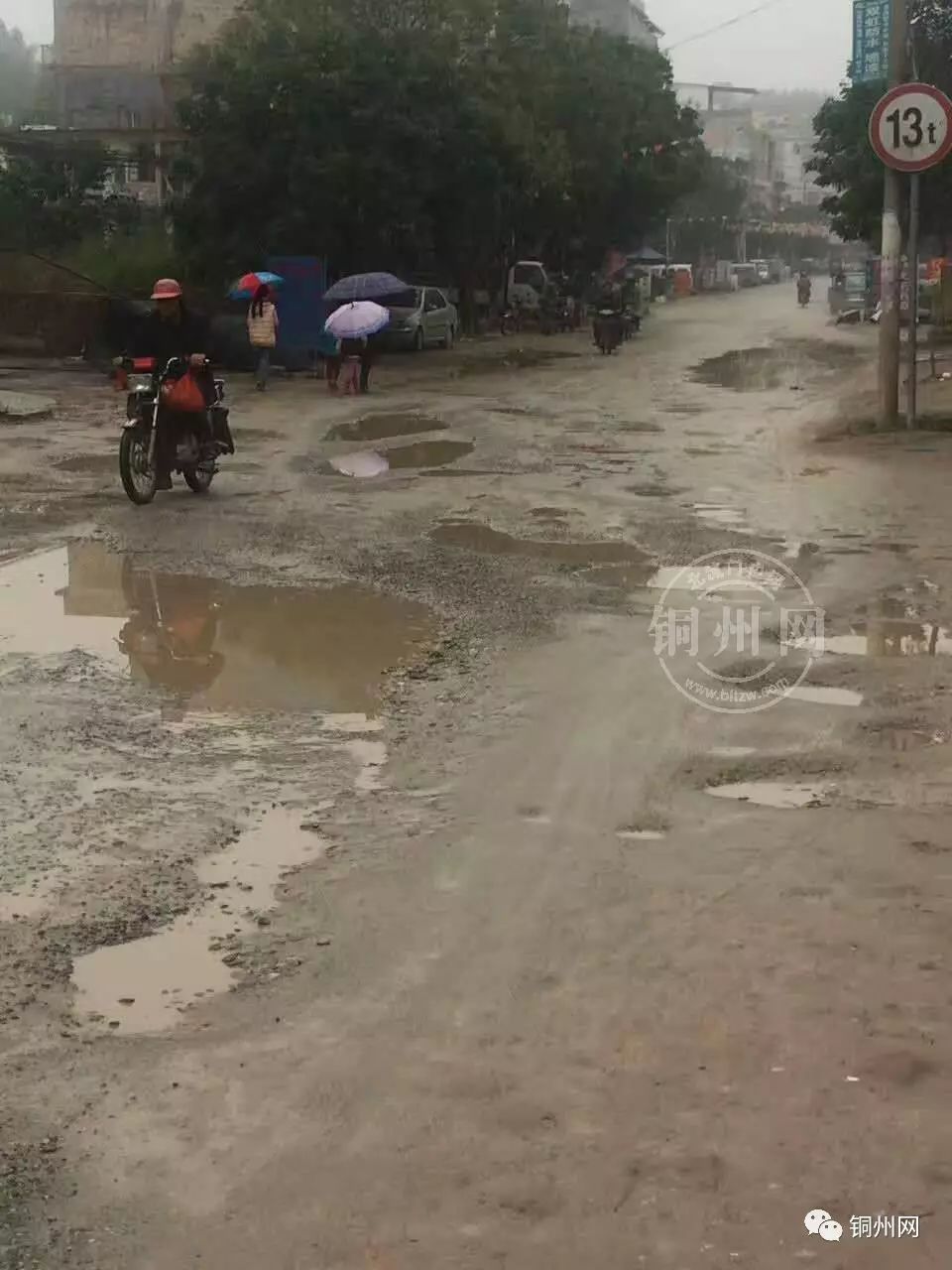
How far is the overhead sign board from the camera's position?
24500 millimetres

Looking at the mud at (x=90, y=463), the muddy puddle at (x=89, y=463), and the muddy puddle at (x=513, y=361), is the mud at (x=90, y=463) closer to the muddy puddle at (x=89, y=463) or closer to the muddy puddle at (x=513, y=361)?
the muddy puddle at (x=89, y=463)

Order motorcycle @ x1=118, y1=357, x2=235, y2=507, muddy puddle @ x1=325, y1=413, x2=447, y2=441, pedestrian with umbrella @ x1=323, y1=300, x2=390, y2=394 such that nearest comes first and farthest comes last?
motorcycle @ x1=118, y1=357, x2=235, y2=507 < muddy puddle @ x1=325, y1=413, x2=447, y2=441 < pedestrian with umbrella @ x1=323, y1=300, x2=390, y2=394

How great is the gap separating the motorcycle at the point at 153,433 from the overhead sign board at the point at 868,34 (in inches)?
602

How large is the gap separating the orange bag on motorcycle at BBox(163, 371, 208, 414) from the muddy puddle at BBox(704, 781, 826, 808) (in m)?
7.54

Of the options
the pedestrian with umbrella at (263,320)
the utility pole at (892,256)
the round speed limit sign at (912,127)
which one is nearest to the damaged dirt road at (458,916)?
the round speed limit sign at (912,127)

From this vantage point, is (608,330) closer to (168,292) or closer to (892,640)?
(168,292)

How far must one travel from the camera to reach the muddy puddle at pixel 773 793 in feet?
18.2

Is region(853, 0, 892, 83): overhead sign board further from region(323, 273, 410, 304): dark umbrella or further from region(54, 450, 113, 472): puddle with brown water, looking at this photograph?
region(54, 450, 113, 472): puddle with brown water

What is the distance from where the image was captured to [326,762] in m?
6.00

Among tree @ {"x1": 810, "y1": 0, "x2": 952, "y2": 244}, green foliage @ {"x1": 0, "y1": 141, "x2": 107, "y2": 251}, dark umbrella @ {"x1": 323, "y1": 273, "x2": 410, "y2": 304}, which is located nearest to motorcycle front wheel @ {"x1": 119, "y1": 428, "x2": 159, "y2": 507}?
dark umbrella @ {"x1": 323, "y1": 273, "x2": 410, "y2": 304}

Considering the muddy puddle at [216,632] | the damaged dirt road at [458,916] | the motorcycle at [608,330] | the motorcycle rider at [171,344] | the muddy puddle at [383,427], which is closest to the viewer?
the damaged dirt road at [458,916]

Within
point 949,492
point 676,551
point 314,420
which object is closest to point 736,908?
point 676,551

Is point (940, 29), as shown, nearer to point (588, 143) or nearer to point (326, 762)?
point (588, 143)

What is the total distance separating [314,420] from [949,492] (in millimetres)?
8552
